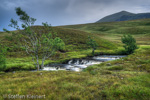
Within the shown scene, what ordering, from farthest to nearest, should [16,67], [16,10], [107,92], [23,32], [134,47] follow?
[134,47], [16,67], [23,32], [16,10], [107,92]

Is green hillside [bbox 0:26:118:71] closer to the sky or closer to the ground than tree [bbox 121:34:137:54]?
closer to the ground

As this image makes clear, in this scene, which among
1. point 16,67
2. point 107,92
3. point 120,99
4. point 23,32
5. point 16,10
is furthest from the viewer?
point 16,67

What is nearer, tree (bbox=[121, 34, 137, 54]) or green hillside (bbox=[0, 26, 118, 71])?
green hillside (bbox=[0, 26, 118, 71])

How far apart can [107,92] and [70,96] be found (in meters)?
3.21

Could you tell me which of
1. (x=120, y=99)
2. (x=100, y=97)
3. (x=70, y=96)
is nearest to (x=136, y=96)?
(x=120, y=99)

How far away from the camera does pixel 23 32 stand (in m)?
31.3

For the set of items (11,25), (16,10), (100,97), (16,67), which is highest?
(16,10)

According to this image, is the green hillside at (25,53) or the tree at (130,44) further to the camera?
the tree at (130,44)

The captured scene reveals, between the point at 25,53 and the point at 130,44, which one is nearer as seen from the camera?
the point at 130,44

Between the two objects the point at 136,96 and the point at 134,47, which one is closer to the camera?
the point at 136,96

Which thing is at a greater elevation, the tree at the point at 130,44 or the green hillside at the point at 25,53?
the tree at the point at 130,44

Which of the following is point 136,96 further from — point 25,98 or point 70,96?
point 25,98

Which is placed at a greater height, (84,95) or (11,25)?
(11,25)

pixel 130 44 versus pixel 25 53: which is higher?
pixel 130 44
